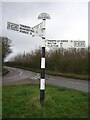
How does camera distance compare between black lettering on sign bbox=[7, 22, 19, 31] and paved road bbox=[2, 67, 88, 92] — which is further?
paved road bbox=[2, 67, 88, 92]

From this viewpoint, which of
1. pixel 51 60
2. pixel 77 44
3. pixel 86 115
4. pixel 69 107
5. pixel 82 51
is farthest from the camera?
pixel 51 60

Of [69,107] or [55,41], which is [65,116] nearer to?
[69,107]

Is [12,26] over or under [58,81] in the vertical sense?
over

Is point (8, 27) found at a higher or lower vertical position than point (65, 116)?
higher

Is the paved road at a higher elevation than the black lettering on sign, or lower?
lower

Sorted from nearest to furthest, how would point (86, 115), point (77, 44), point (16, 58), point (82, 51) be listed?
point (86, 115) → point (77, 44) → point (82, 51) → point (16, 58)

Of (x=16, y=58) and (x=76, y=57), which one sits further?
(x=16, y=58)

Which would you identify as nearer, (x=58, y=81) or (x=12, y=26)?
(x=12, y=26)

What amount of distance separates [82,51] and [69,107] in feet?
92.8

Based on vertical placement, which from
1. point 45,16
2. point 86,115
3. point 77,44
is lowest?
point 86,115

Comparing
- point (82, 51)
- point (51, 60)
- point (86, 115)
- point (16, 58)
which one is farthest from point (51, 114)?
point (16, 58)

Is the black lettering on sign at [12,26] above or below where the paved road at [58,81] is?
above

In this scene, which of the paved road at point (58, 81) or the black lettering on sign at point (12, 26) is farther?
the paved road at point (58, 81)

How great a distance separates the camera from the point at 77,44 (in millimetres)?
9867
